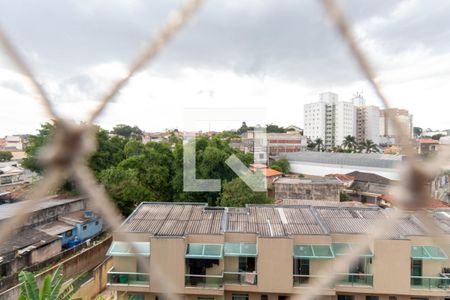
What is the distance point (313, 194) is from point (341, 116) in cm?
2005

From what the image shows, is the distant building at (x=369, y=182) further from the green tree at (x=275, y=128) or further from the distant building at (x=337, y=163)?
the green tree at (x=275, y=128)

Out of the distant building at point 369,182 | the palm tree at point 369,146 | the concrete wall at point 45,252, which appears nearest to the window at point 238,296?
the concrete wall at point 45,252

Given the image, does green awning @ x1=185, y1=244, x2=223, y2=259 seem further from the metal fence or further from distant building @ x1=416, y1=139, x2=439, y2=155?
the metal fence

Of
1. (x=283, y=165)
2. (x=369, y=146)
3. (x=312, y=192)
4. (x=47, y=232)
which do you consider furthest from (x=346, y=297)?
(x=369, y=146)

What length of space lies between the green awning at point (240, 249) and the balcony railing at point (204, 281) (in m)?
0.37

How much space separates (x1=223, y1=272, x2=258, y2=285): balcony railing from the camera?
174 inches

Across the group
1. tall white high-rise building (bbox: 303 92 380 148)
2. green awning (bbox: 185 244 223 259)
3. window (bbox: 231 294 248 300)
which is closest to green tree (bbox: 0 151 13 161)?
green awning (bbox: 185 244 223 259)

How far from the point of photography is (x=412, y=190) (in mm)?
343

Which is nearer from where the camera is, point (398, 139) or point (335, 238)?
point (398, 139)

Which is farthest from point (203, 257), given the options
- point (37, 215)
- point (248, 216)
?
point (37, 215)

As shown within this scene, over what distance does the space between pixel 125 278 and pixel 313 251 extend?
274 cm

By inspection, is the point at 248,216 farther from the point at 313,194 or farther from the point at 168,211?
the point at 313,194

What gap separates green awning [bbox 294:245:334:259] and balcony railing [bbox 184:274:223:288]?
3.81 ft

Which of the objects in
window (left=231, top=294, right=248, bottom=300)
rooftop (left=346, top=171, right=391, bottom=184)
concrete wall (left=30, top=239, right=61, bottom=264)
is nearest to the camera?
window (left=231, top=294, right=248, bottom=300)
